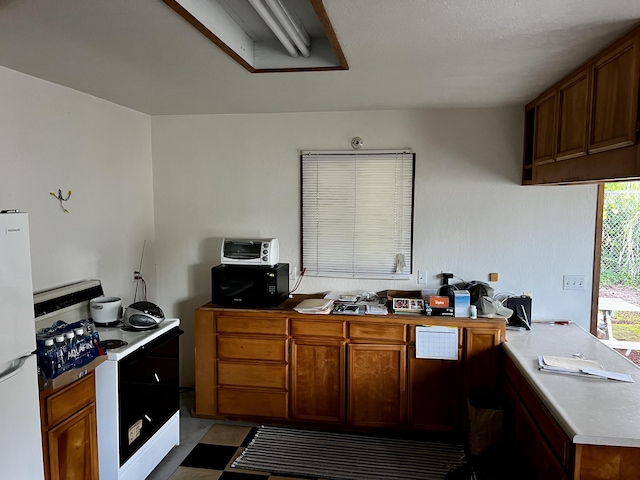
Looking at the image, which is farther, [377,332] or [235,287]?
[235,287]

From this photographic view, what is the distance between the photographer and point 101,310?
2.95 m

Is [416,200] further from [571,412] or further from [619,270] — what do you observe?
[571,412]

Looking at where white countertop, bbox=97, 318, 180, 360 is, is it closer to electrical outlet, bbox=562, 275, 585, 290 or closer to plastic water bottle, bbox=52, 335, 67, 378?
plastic water bottle, bbox=52, 335, 67, 378

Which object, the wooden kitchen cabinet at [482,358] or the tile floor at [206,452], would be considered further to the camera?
the wooden kitchen cabinet at [482,358]

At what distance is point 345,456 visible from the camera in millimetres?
3082

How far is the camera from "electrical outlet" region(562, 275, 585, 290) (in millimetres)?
3471

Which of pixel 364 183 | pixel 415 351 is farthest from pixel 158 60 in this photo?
pixel 415 351

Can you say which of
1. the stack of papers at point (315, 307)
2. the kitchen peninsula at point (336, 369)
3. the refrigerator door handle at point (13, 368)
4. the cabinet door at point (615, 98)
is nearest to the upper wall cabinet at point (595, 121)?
the cabinet door at point (615, 98)

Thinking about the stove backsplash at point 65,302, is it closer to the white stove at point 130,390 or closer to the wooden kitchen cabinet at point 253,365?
the white stove at point 130,390

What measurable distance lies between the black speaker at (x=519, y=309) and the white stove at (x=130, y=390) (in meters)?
2.37

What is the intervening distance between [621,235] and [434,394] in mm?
1785

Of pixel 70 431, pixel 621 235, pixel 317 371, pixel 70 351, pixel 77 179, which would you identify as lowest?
pixel 317 371

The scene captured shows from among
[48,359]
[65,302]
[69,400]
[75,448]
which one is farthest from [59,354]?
[65,302]

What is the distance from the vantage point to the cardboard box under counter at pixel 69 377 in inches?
78.5
